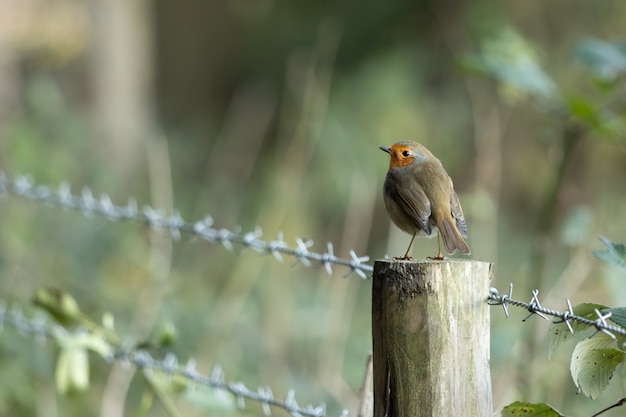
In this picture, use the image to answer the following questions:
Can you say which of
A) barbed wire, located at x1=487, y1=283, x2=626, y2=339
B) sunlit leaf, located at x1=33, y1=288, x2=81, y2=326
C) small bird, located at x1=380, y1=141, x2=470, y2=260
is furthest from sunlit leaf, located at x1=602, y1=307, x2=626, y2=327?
sunlit leaf, located at x1=33, y1=288, x2=81, y2=326

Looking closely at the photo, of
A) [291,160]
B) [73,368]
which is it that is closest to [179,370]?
[73,368]

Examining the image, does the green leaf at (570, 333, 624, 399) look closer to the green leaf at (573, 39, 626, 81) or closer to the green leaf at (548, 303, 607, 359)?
the green leaf at (548, 303, 607, 359)

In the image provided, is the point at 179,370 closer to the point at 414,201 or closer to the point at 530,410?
the point at 414,201

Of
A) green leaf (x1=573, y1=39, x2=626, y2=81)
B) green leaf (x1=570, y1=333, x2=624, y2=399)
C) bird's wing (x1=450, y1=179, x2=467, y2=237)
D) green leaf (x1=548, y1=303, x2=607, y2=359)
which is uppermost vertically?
green leaf (x1=573, y1=39, x2=626, y2=81)

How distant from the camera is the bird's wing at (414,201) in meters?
2.14

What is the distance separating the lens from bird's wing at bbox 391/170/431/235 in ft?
7.03

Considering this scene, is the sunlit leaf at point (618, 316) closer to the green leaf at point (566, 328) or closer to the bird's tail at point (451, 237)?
the green leaf at point (566, 328)

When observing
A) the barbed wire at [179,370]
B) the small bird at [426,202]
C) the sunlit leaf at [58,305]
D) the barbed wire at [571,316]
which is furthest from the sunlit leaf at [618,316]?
the sunlit leaf at [58,305]

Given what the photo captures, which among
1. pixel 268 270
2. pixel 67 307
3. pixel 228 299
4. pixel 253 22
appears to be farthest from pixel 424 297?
pixel 253 22

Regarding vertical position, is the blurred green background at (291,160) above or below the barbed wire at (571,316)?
above

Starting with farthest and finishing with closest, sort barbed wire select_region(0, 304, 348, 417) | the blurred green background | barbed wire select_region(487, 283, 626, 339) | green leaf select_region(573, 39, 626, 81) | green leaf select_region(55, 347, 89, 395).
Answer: the blurred green background
green leaf select_region(573, 39, 626, 81)
green leaf select_region(55, 347, 89, 395)
barbed wire select_region(0, 304, 348, 417)
barbed wire select_region(487, 283, 626, 339)

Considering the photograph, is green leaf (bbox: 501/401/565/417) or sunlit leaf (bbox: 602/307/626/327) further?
green leaf (bbox: 501/401/565/417)

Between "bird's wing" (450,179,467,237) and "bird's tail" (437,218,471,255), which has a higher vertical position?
"bird's wing" (450,179,467,237)

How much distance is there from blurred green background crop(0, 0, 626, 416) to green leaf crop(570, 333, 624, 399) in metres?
0.06
